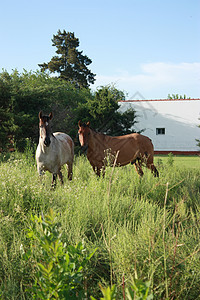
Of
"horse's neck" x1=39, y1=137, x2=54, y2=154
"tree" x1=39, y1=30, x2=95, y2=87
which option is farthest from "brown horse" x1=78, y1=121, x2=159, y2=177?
"tree" x1=39, y1=30, x2=95, y2=87

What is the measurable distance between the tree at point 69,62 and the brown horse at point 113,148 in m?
29.6

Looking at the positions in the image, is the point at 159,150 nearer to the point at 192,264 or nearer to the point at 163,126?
the point at 163,126

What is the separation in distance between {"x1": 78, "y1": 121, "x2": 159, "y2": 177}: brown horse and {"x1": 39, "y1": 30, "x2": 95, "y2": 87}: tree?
29.6 metres

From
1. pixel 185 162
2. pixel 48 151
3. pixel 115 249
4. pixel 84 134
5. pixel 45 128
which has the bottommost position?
pixel 185 162

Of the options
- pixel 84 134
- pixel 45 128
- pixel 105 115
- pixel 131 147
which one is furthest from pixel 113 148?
pixel 105 115

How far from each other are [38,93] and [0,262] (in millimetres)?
12023

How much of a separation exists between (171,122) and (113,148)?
21.4 metres

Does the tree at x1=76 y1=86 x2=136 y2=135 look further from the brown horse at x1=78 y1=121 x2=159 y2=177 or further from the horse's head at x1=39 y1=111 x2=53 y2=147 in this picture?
the horse's head at x1=39 y1=111 x2=53 y2=147

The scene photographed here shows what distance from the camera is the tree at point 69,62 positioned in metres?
37.2

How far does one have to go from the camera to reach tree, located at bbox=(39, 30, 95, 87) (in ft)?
122

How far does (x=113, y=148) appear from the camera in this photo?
7215 millimetres

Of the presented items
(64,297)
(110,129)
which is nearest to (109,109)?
(110,129)

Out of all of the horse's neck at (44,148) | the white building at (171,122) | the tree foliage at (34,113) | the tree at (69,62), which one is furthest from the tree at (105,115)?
the tree at (69,62)

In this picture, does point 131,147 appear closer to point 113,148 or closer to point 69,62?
point 113,148
